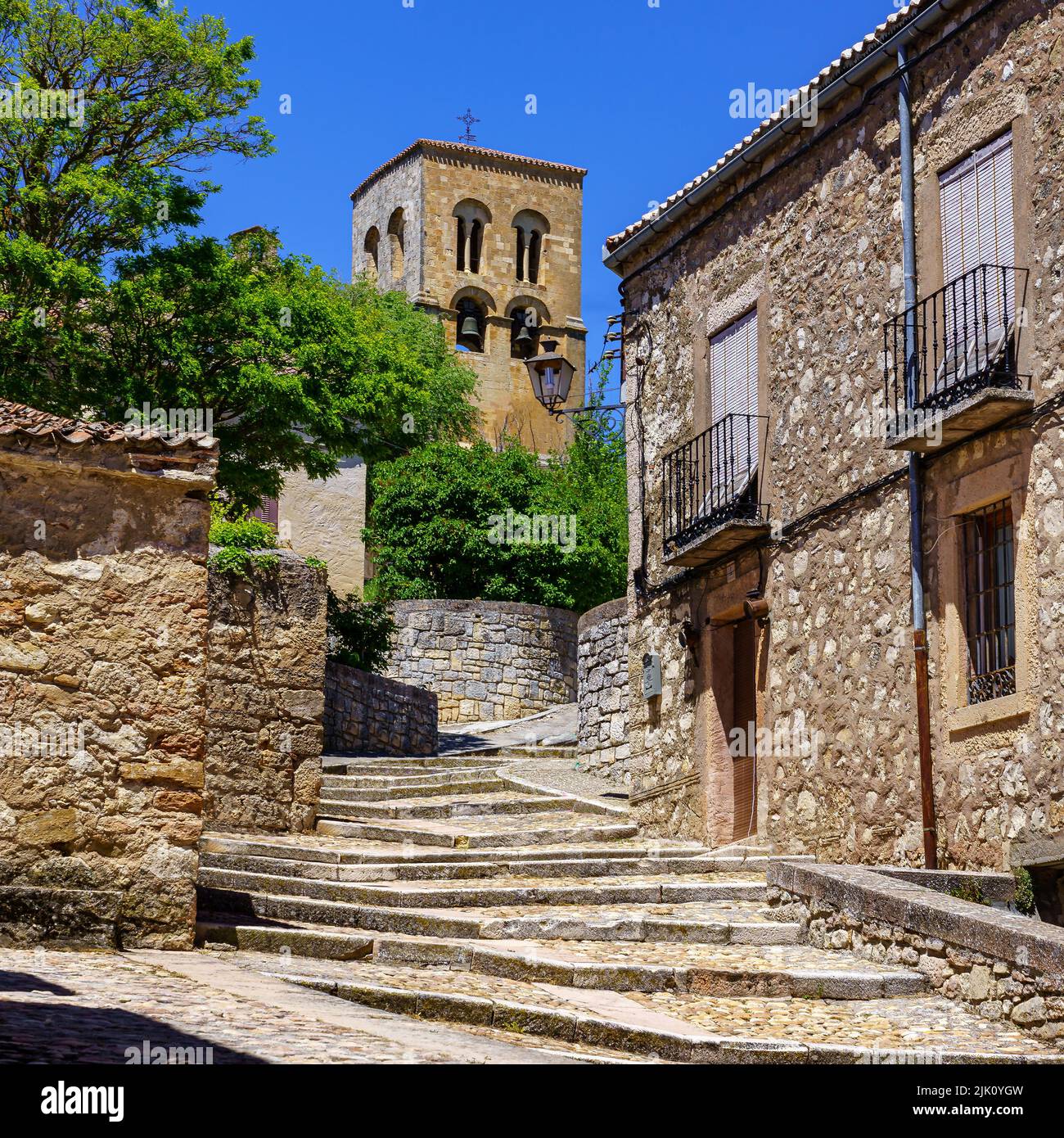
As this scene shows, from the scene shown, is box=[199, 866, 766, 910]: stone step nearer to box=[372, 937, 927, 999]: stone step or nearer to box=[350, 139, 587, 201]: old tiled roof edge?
box=[372, 937, 927, 999]: stone step

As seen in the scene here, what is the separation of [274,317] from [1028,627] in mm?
12419

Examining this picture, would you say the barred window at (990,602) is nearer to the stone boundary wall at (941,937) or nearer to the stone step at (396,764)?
the stone boundary wall at (941,937)

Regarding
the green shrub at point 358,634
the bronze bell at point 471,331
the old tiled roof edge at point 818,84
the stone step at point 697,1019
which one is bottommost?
the stone step at point 697,1019

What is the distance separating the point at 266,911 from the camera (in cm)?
1066

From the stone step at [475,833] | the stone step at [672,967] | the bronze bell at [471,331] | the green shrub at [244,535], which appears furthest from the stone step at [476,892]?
the bronze bell at [471,331]

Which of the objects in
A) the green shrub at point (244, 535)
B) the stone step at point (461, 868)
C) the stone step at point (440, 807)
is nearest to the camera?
the stone step at point (461, 868)

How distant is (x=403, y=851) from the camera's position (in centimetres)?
1320

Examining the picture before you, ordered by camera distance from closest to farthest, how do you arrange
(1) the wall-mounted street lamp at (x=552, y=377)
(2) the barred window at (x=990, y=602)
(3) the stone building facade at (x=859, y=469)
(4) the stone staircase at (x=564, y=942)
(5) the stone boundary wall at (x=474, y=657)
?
(4) the stone staircase at (x=564, y=942), (3) the stone building facade at (x=859, y=469), (2) the barred window at (x=990, y=602), (1) the wall-mounted street lamp at (x=552, y=377), (5) the stone boundary wall at (x=474, y=657)

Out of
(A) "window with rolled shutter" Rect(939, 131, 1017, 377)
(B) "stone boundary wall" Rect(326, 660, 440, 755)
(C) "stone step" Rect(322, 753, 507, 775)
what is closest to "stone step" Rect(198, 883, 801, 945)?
(A) "window with rolled shutter" Rect(939, 131, 1017, 377)

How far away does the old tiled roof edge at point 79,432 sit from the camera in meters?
8.54

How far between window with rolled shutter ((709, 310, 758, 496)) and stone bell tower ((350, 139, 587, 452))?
1604 inches

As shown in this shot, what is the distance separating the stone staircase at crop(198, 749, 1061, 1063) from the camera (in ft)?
25.3

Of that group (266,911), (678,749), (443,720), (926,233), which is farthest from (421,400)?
(266,911)

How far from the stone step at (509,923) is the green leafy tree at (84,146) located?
9975 millimetres
